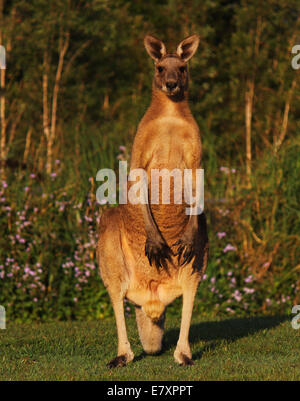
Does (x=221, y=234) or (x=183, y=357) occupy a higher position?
(x=221, y=234)

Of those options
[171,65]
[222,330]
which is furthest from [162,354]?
[171,65]

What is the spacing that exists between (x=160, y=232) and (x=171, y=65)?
1330 millimetres

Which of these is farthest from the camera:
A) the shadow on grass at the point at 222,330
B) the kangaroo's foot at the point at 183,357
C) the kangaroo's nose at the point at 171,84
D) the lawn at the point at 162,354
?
the shadow on grass at the point at 222,330

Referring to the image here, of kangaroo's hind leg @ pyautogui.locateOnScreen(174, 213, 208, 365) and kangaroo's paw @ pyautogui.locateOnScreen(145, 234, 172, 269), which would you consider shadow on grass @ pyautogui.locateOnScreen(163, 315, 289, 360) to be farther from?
kangaroo's paw @ pyautogui.locateOnScreen(145, 234, 172, 269)

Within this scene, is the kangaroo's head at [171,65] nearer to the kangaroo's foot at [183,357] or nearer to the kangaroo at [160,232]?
the kangaroo at [160,232]

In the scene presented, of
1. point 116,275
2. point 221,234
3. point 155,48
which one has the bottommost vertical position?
point 221,234

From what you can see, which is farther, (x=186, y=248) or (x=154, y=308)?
(x=154, y=308)

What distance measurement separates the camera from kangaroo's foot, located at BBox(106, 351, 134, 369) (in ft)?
18.3

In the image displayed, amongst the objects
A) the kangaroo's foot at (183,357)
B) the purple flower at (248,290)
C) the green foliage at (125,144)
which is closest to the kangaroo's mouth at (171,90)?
the kangaroo's foot at (183,357)

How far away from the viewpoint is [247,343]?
22.5ft

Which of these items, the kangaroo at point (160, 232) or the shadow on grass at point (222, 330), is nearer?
the kangaroo at point (160, 232)

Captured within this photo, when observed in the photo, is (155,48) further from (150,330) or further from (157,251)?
(150,330)

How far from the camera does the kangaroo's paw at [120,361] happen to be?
18.3 ft

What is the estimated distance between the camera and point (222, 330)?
774 cm
